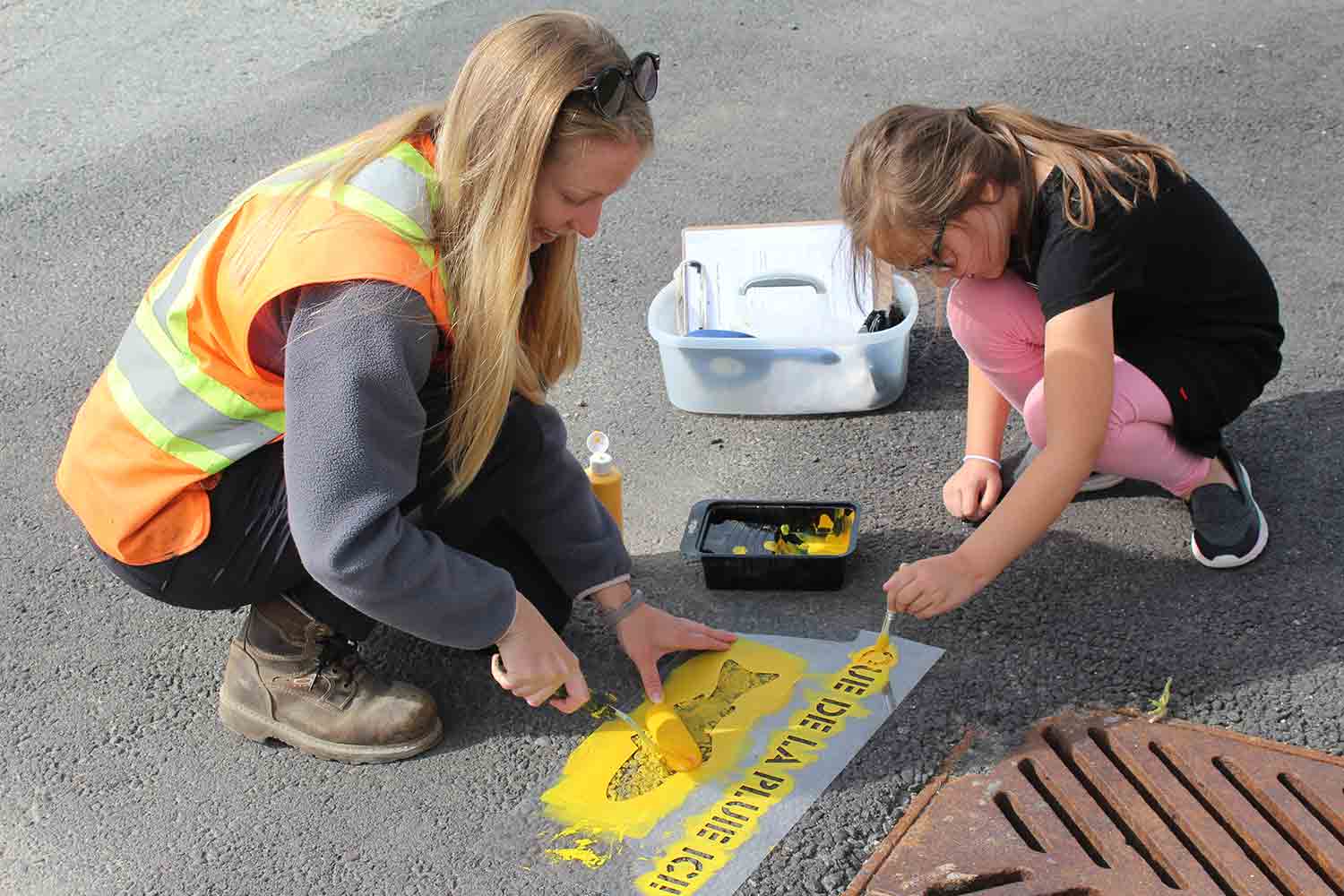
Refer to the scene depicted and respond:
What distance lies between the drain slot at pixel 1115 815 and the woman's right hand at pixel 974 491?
551 mm

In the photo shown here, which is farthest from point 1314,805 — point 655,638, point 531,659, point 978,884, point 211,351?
point 211,351

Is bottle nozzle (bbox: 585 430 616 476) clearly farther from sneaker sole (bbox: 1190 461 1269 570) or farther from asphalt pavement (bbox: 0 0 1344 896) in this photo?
sneaker sole (bbox: 1190 461 1269 570)

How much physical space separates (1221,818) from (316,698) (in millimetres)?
1270

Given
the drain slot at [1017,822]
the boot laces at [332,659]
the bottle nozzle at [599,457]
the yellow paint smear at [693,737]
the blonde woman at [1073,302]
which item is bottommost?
the yellow paint smear at [693,737]

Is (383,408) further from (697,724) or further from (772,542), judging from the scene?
(772,542)

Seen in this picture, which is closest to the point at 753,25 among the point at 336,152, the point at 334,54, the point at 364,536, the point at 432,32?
the point at 432,32

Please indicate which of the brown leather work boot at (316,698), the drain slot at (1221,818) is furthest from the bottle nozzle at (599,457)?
the drain slot at (1221,818)

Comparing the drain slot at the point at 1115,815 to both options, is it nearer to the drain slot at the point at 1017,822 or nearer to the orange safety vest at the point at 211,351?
the drain slot at the point at 1017,822

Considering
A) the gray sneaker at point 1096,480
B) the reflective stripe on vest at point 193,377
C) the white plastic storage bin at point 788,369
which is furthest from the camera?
the white plastic storage bin at point 788,369

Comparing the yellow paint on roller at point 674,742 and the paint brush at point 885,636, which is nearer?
the yellow paint on roller at point 674,742

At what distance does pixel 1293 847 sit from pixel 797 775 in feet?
2.09

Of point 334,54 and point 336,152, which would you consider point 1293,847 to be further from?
point 334,54

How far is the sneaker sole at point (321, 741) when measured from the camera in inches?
77.6

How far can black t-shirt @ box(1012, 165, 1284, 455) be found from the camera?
201 cm
